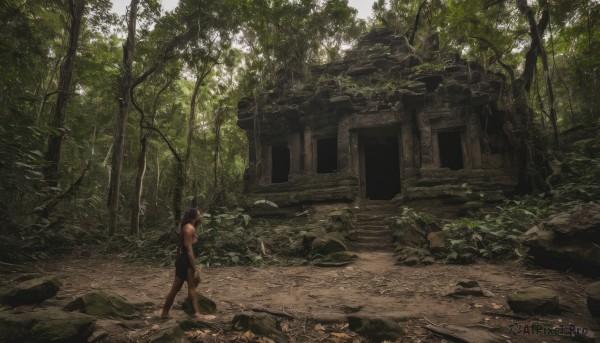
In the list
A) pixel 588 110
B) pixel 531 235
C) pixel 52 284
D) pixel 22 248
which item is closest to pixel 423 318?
pixel 531 235

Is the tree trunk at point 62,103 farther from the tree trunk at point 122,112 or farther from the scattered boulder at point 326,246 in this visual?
the scattered boulder at point 326,246

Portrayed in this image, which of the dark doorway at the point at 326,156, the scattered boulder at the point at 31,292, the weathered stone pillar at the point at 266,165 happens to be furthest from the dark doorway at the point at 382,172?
the scattered boulder at the point at 31,292

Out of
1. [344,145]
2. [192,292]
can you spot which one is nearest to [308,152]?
[344,145]

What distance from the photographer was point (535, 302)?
148 inches

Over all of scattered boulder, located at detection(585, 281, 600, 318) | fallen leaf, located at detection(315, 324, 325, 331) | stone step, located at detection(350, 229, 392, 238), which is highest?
stone step, located at detection(350, 229, 392, 238)

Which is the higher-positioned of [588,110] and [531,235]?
[588,110]

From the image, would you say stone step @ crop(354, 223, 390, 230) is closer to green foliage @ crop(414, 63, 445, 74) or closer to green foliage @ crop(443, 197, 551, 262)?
green foliage @ crop(443, 197, 551, 262)

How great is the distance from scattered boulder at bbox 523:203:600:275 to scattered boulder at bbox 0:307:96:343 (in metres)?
6.80

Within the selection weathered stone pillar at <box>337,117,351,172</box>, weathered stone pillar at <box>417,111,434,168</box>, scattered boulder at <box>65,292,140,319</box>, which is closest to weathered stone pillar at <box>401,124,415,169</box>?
weathered stone pillar at <box>417,111,434,168</box>

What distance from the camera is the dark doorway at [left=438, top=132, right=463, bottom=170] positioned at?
595 inches

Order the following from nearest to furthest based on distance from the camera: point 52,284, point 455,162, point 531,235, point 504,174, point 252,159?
1. point 52,284
2. point 531,235
3. point 504,174
4. point 455,162
5. point 252,159

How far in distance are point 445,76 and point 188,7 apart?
11208mm

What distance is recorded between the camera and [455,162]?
15.4 metres

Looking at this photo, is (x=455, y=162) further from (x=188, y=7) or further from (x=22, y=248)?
(x=22, y=248)
